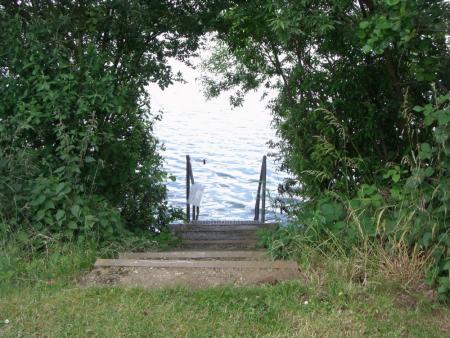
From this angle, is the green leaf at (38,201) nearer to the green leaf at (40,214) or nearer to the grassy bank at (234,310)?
the green leaf at (40,214)

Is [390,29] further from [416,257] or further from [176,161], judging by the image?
[176,161]

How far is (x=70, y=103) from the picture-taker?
514cm

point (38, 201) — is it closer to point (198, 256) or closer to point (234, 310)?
point (198, 256)

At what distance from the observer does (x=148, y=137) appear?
844 cm

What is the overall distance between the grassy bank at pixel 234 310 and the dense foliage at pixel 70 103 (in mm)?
886

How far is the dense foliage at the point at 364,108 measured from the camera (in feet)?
12.3

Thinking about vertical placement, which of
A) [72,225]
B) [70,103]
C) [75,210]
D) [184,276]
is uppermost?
[70,103]

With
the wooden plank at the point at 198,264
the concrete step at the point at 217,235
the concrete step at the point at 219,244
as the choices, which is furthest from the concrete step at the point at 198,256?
the concrete step at the point at 217,235

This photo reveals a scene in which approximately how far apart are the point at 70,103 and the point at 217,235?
348 centimetres

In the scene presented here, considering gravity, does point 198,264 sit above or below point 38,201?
below

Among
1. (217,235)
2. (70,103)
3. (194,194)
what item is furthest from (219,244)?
(194,194)

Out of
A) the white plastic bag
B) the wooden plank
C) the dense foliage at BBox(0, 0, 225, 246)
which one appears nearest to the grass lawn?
the wooden plank

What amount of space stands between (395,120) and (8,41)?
4.03 meters

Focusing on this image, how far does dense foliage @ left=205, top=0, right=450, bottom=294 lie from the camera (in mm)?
3746
